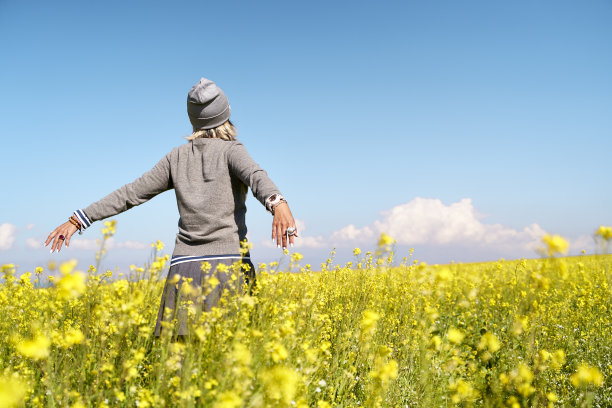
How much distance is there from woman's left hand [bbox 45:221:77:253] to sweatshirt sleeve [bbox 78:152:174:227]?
101mm

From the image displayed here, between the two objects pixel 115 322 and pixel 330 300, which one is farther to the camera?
pixel 330 300

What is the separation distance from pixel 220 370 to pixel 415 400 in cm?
195

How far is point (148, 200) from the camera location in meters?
Answer: 3.11

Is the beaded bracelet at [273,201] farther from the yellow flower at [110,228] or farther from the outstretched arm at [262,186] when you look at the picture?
the yellow flower at [110,228]

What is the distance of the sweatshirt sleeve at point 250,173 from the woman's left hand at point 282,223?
115 millimetres

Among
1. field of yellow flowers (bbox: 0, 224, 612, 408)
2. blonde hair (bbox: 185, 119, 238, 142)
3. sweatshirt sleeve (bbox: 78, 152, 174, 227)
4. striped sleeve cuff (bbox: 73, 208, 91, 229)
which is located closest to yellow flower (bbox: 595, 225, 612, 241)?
field of yellow flowers (bbox: 0, 224, 612, 408)

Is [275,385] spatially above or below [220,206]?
below

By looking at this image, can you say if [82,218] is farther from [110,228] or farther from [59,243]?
[110,228]

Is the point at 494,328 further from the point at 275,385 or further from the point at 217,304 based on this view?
the point at 275,385

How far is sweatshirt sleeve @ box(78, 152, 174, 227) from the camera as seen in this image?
3.03 metres

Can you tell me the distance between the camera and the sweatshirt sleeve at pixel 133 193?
3.03 metres

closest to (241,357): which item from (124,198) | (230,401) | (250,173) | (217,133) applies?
(230,401)

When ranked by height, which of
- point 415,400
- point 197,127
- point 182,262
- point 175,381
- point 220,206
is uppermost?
point 197,127

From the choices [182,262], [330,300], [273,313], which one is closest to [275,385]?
[273,313]
